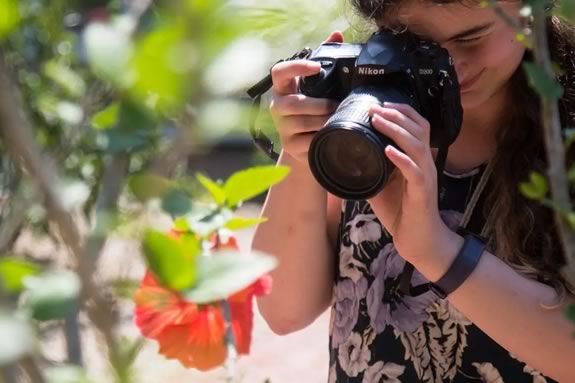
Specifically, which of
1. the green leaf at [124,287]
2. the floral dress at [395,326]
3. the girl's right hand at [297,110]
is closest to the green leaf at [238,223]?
the green leaf at [124,287]

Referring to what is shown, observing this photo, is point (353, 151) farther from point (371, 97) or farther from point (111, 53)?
point (111, 53)

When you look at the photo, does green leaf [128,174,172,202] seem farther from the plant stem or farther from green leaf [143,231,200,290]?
the plant stem

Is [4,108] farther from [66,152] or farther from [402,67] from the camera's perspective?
[402,67]

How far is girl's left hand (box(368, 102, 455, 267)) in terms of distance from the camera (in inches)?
42.9

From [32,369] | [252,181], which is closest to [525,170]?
[252,181]

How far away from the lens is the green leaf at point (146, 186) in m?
0.47

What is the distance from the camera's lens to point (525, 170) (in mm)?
1268

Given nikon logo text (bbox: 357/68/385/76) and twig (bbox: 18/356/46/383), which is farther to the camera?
nikon logo text (bbox: 357/68/385/76)

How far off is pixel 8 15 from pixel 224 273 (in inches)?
6.1

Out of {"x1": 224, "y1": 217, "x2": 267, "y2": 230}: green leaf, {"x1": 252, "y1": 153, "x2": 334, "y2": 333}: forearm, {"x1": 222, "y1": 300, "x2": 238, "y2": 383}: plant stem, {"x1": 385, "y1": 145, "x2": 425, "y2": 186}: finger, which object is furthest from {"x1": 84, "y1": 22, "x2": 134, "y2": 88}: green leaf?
{"x1": 252, "y1": 153, "x2": 334, "y2": 333}: forearm

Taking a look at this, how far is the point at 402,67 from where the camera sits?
1.21 meters

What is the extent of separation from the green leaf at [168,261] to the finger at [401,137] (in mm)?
669

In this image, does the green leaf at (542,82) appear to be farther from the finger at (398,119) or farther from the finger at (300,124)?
the finger at (300,124)

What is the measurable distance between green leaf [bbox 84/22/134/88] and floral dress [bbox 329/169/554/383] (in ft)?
3.14
